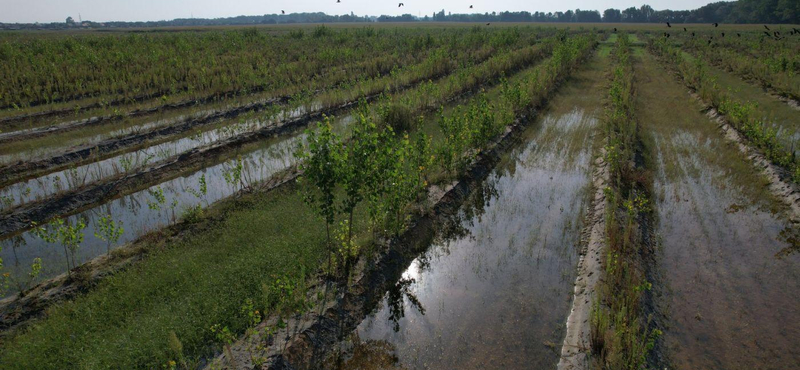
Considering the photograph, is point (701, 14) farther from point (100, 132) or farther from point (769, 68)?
point (100, 132)

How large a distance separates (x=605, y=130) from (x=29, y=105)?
18.1m

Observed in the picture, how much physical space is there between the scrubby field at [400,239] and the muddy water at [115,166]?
0.10 meters

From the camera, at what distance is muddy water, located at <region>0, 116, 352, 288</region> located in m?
6.82

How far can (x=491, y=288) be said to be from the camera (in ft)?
20.2

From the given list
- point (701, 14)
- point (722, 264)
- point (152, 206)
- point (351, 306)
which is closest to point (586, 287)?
point (722, 264)

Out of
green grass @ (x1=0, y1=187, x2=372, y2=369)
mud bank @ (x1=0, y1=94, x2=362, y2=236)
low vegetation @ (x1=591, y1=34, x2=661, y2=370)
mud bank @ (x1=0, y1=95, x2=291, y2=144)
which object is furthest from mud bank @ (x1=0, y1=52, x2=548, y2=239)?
low vegetation @ (x1=591, y1=34, x2=661, y2=370)

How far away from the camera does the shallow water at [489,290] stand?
504 centimetres

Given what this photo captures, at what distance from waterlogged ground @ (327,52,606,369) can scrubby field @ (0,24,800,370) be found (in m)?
0.03

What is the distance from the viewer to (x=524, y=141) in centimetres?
1212

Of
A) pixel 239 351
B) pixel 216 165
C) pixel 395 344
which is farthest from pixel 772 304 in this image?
pixel 216 165

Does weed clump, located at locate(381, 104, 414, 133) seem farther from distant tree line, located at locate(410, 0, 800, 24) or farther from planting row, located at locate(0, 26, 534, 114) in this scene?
distant tree line, located at locate(410, 0, 800, 24)

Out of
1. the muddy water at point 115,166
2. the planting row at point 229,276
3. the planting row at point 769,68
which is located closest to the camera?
the planting row at point 229,276

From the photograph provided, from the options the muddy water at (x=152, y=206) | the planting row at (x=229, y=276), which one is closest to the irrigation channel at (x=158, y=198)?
the muddy water at (x=152, y=206)

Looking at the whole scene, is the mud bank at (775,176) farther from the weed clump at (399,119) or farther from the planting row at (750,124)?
the weed clump at (399,119)
